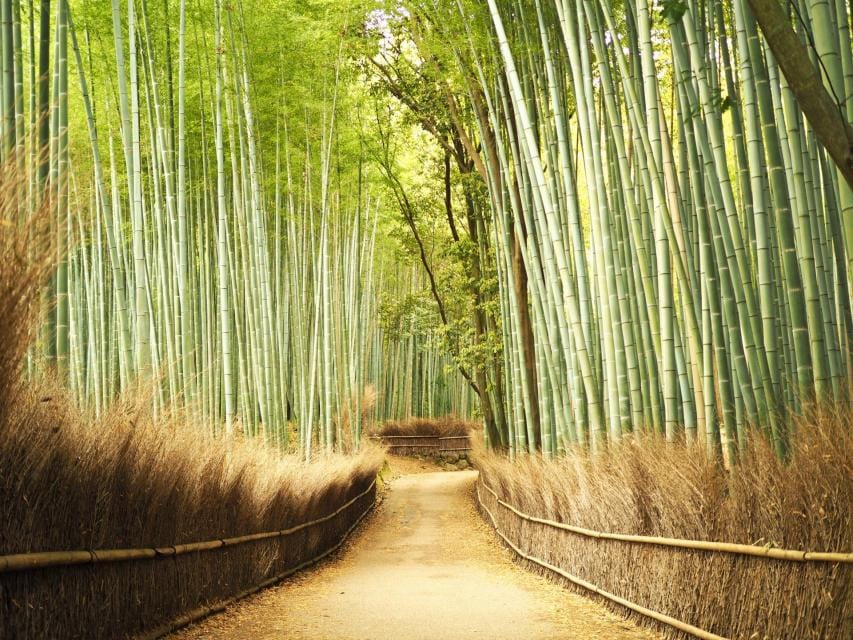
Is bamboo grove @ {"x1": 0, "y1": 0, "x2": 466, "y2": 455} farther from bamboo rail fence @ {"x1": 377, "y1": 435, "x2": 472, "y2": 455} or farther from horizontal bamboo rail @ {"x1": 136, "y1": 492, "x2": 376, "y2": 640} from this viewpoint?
bamboo rail fence @ {"x1": 377, "y1": 435, "x2": 472, "y2": 455}

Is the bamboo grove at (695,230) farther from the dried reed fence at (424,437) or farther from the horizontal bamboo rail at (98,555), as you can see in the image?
the dried reed fence at (424,437)

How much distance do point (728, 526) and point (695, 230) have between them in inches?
81.6

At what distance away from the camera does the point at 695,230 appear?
4582 mm

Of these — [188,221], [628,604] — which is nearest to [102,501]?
[628,604]

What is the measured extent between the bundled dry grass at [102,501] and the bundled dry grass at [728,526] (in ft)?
6.27

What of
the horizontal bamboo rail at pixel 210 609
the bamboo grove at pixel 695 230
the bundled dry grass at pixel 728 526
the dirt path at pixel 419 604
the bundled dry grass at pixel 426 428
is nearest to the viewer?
the bundled dry grass at pixel 728 526

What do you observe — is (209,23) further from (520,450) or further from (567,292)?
(520,450)

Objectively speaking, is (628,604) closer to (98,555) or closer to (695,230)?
(695,230)

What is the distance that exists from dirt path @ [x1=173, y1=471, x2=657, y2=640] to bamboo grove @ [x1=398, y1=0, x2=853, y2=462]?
956 mm

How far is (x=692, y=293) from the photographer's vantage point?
150 inches

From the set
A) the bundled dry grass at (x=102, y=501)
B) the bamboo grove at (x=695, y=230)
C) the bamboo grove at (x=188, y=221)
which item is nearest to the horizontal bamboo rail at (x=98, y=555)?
the bundled dry grass at (x=102, y=501)

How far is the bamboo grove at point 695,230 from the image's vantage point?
296 cm

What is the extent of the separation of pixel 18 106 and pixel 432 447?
14804 mm

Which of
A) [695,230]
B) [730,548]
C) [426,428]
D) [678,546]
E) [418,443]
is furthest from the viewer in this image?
[426,428]
